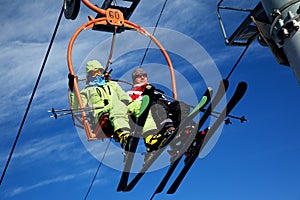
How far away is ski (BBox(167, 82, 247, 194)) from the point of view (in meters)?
5.37

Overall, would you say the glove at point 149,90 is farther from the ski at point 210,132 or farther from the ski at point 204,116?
the ski at point 210,132

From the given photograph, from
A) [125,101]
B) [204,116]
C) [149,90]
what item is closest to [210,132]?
[204,116]

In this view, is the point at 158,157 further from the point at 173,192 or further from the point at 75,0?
the point at 75,0

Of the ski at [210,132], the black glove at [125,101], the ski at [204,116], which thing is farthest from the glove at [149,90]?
the black glove at [125,101]

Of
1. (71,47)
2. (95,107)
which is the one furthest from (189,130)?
(71,47)

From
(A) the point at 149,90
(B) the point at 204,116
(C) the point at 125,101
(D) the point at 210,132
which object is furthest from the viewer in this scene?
(C) the point at 125,101

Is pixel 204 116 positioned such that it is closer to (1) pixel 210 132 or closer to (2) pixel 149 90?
(1) pixel 210 132

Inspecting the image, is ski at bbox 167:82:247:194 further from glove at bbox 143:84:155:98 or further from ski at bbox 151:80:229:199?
glove at bbox 143:84:155:98

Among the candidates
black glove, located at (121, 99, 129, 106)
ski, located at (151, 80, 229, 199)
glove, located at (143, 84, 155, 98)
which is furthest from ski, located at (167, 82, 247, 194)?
black glove, located at (121, 99, 129, 106)

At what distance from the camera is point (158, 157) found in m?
6.01

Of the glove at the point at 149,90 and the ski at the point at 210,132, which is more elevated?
the glove at the point at 149,90

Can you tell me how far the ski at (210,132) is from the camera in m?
5.37

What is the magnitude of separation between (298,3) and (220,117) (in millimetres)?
2618

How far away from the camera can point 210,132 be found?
232 inches
